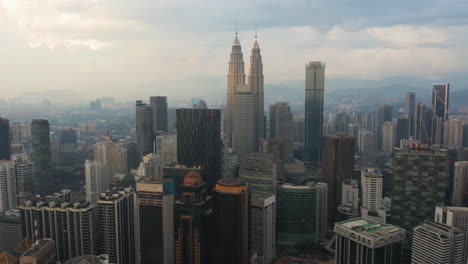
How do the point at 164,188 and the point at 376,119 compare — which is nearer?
the point at 164,188

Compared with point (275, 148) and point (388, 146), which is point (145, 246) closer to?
point (275, 148)

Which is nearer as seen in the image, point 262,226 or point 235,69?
point 262,226

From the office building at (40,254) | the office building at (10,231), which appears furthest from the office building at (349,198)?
the office building at (10,231)

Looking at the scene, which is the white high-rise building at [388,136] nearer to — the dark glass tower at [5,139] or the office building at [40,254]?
the office building at [40,254]

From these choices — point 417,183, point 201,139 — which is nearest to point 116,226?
point 201,139

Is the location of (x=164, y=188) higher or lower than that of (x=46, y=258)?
higher

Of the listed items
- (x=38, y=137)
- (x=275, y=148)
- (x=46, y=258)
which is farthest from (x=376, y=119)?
(x=46, y=258)

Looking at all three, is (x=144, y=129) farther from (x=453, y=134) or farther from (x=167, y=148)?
(x=453, y=134)
